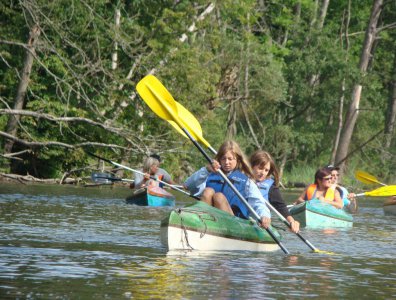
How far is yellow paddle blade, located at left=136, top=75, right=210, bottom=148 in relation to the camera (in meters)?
14.3

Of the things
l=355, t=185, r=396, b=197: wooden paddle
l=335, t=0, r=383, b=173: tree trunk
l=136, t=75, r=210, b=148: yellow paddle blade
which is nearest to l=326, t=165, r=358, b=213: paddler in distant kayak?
l=355, t=185, r=396, b=197: wooden paddle

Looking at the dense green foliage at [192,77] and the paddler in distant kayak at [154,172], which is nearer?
the paddler in distant kayak at [154,172]

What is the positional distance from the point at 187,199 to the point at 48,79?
608cm

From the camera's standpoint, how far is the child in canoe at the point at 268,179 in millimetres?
13961

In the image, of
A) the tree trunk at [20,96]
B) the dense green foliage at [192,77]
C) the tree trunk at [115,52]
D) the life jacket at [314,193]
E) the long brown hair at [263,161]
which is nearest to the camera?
the long brown hair at [263,161]

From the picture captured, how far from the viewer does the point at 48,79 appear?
→ 99.8ft

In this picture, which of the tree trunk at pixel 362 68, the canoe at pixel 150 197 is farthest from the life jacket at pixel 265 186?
the tree trunk at pixel 362 68

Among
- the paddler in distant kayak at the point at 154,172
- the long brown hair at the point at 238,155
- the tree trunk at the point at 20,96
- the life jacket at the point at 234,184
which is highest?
the tree trunk at the point at 20,96

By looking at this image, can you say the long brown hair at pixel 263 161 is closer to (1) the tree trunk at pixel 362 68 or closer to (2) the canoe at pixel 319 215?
(2) the canoe at pixel 319 215

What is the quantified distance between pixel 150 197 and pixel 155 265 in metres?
11.1

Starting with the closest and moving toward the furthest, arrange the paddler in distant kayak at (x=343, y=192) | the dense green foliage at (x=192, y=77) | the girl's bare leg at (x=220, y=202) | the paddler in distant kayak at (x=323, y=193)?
the girl's bare leg at (x=220, y=202)
the paddler in distant kayak at (x=343, y=192)
the paddler in distant kayak at (x=323, y=193)
the dense green foliage at (x=192, y=77)

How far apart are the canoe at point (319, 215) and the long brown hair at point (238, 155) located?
→ 16.9 feet

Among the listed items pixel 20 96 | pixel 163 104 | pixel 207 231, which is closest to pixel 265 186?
pixel 163 104

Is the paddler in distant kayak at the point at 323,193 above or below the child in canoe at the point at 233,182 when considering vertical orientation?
above
